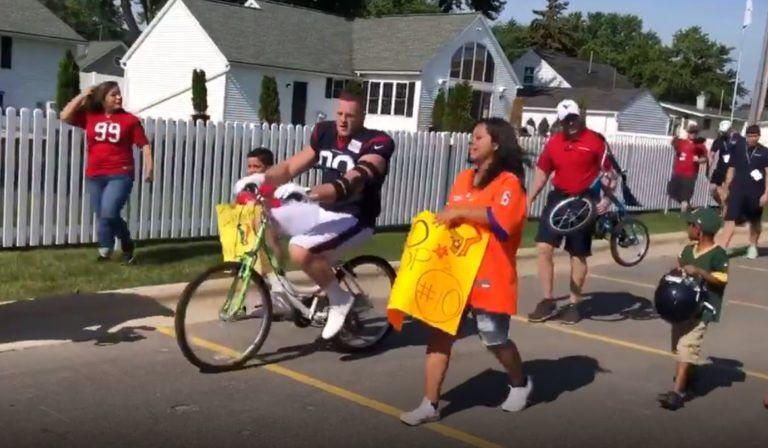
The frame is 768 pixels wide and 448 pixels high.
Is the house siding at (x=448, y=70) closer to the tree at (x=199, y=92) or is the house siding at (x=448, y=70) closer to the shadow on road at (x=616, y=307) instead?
the tree at (x=199, y=92)

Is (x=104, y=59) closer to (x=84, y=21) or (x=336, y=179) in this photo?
(x=84, y=21)

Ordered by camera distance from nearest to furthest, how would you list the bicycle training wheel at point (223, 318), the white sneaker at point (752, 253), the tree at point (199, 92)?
1. the bicycle training wheel at point (223, 318)
2. the white sneaker at point (752, 253)
3. the tree at point (199, 92)

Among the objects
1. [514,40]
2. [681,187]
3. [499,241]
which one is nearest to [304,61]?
[681,187]

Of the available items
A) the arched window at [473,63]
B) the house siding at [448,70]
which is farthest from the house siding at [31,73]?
the arched window at [473,63]

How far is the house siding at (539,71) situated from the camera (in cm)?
5938

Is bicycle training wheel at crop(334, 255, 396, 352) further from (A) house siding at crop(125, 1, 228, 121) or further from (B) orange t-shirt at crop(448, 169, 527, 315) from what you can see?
(A) house siding at crop(125, 1, 228, 121)

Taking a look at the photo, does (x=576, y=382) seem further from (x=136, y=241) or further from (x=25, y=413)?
(x=136, y=241)

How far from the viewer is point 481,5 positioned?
→ 65062 mm

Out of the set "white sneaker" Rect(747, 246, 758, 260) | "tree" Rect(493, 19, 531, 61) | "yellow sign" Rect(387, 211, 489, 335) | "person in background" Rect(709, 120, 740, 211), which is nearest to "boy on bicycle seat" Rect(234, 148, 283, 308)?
"yellow sign" Rect(387, 211, 489, 335)

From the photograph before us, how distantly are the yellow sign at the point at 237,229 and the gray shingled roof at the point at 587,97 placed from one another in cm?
4220

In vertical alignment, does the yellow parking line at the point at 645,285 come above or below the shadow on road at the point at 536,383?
below

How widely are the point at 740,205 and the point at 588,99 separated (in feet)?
125

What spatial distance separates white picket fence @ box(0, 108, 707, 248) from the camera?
930 centimetres

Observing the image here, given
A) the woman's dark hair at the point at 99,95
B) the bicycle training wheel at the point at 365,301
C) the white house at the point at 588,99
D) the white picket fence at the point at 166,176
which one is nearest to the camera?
the bicycle training wheel at the point at 365,301
